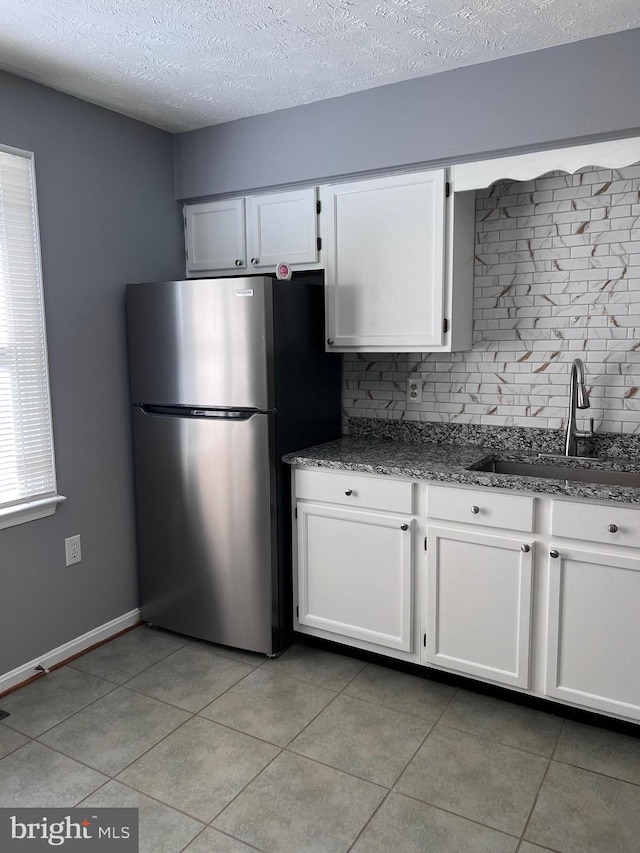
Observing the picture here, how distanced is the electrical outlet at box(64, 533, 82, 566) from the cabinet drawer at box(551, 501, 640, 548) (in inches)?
74.8

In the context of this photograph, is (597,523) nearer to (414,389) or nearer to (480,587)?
(480,587)

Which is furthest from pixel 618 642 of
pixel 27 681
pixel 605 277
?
pixel 27 681

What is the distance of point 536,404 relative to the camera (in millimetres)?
2758

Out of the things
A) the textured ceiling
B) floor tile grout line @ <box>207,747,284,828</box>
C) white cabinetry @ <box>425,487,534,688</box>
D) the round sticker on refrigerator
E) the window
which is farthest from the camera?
the round sticker on refrigerator

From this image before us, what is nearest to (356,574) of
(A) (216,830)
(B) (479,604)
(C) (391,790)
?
(B) (479,604)

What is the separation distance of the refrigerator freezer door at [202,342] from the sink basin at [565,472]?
3.19 feet

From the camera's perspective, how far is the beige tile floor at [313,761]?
5.98 feet

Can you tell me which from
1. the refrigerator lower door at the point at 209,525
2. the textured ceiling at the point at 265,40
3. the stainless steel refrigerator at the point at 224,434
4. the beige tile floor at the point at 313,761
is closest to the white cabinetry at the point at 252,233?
the stainless steel refrigerator at the point at 224,434

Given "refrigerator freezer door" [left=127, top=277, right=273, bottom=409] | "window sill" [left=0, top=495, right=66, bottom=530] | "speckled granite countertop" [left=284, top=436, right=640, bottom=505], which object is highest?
"refrigerator freezer door" [left=127, top=277, right=273, bottom=409]

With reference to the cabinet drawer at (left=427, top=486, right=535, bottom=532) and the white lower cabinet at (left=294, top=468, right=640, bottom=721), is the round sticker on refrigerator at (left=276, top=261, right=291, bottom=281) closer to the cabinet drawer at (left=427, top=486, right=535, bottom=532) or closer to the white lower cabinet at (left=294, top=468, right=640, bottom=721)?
the white lower cabinet at (left=294, top=468, right=640, bottom=721)

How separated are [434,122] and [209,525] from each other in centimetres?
183

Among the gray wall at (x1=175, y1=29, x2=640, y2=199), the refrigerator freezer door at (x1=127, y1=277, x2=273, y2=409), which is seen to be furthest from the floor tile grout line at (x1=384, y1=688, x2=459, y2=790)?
the gray wall at (x1=175, y1=29, x2=640, y2=199)

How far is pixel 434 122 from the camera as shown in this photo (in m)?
2.51

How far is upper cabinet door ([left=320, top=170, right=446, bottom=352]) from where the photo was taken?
261 centimetres
